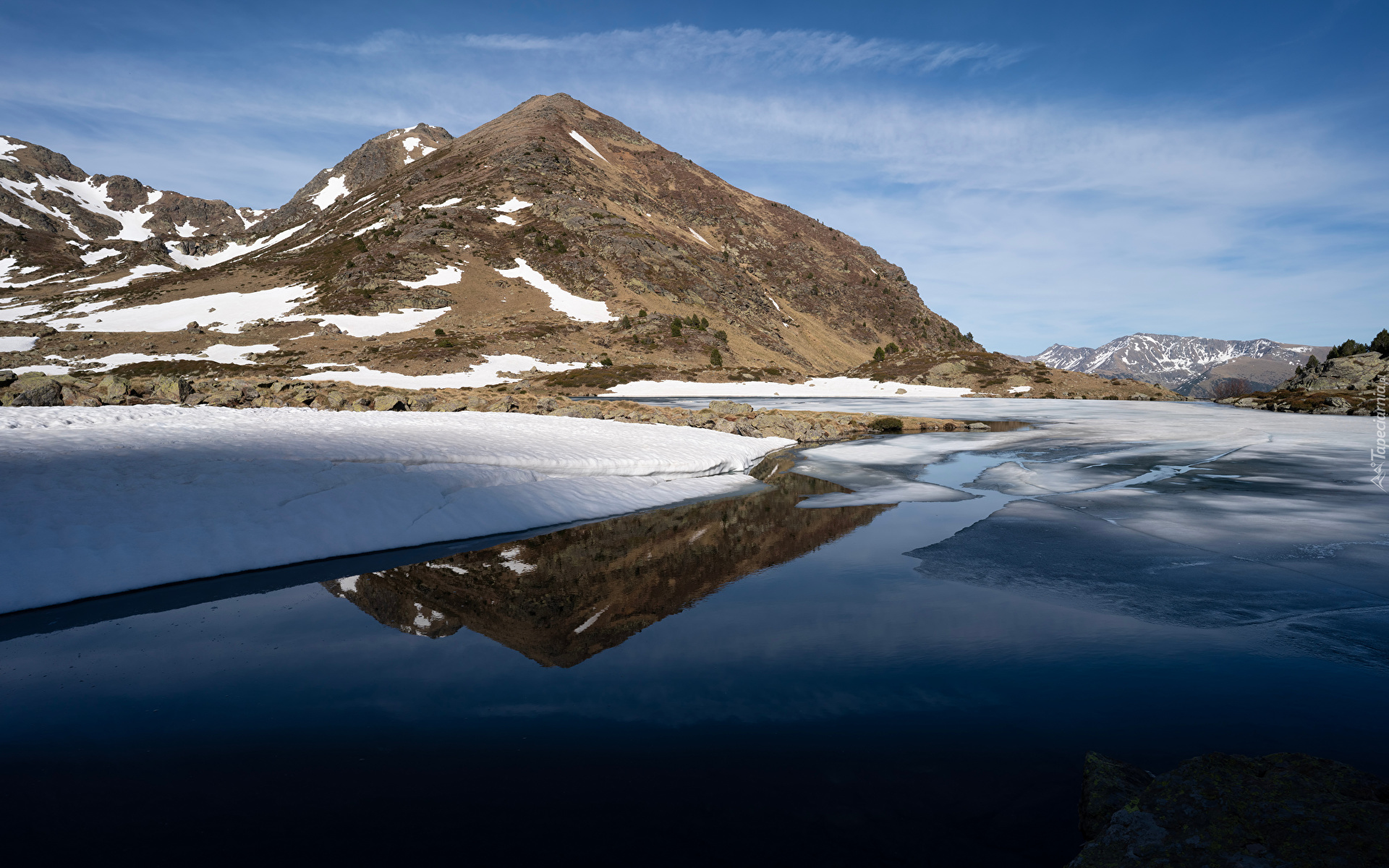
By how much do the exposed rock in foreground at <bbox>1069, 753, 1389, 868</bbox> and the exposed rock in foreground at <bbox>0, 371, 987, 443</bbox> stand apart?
23.8 metres

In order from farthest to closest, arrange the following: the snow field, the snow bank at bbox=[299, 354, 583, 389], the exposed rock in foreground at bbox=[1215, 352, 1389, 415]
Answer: the snow field
the snow bank at bbox=[299, 354, 583, 389]
the exposed rock in foreground at bbox=[1215, 352, 1389, 415]

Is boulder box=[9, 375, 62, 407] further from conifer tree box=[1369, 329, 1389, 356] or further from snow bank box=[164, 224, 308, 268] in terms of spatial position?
snow bank box=[164, 224, 308, 268]

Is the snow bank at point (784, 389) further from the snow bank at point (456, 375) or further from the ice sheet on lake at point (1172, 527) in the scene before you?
the ice sheet on lake at point (1172, 527)

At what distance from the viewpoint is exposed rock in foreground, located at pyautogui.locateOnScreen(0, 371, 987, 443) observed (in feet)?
69.6

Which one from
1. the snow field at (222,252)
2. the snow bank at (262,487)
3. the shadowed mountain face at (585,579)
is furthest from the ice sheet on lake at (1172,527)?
the snow field at (222,252)

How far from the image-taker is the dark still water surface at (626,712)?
14.4 feet

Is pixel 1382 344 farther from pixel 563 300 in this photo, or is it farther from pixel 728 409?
pixel 563 300

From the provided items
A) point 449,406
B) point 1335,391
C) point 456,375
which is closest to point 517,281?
point 456,375

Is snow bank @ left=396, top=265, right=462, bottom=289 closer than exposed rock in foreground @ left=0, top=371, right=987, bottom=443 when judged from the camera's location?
No

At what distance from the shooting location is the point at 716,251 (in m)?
140

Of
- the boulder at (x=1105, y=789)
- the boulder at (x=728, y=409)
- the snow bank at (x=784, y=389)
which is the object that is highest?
the snow bank at (x=784, y=389)

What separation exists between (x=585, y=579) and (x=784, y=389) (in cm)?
6854

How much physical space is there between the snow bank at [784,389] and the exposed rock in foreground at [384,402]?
3032 centimetres

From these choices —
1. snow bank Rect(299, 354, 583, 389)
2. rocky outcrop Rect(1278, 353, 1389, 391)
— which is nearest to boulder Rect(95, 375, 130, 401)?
snow bank Rect(299, 354, 583, 389)
